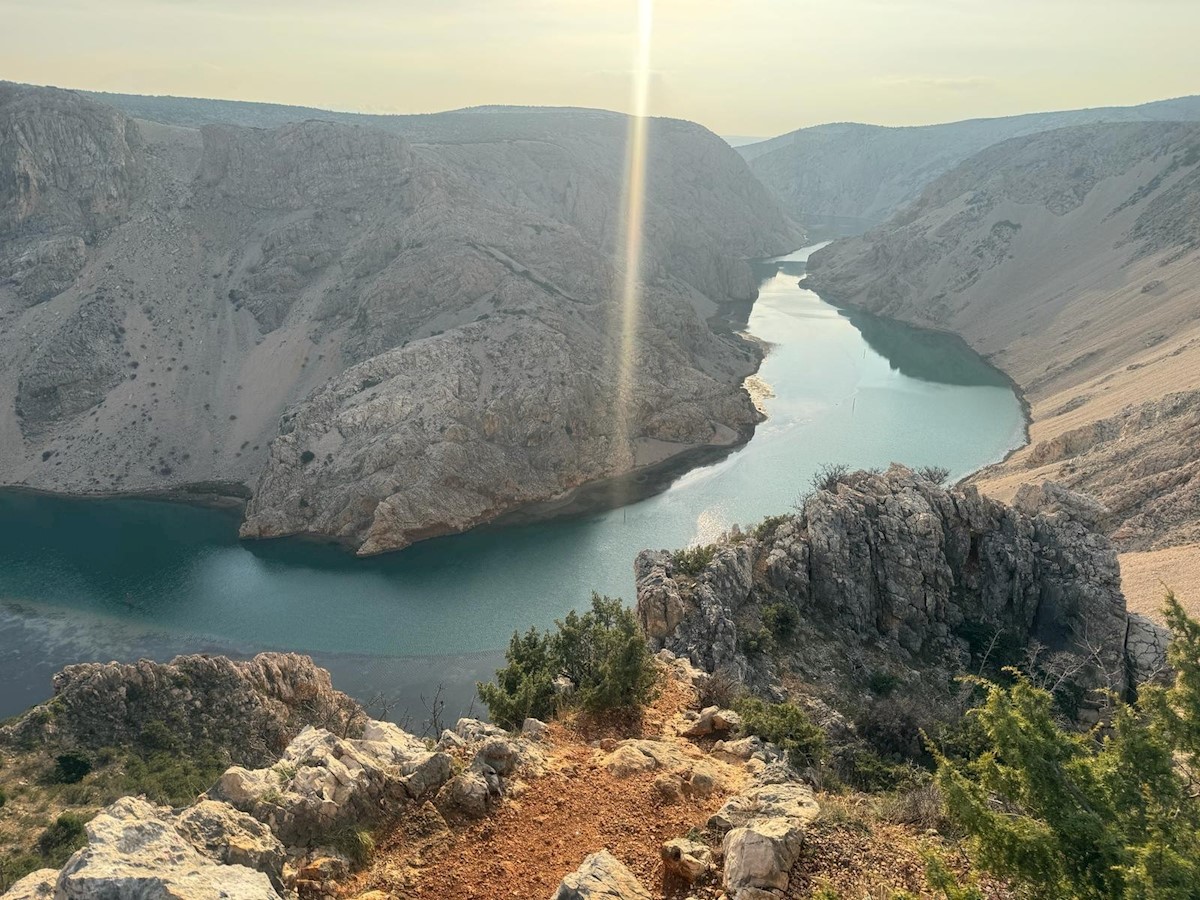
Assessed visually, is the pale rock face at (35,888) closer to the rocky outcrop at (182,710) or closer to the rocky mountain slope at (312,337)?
the rocky outcrop at (182,710)

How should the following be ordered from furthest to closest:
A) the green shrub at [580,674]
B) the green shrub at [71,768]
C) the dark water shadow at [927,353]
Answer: the dark water shadow at [927,353]
the green shrub at [71,768]
the green shrub at [580,674]

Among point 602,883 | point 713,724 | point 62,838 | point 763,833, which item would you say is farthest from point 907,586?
point 62,838

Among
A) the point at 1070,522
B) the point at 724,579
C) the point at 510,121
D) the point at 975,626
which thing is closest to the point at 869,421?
the point at 1070,522

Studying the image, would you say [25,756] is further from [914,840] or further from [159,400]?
[159,400]

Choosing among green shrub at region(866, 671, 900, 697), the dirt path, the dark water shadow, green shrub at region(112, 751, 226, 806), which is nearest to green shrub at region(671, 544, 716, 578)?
green shrub at region(866, 671, 900, 697)

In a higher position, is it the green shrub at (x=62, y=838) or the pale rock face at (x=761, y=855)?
the pale rock face at (x=761, y=855)

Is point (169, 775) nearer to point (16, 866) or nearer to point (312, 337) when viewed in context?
point (16, 866)

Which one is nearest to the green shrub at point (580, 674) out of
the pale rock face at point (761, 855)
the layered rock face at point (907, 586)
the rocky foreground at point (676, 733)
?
the rocky foreground at point (676, 733)
